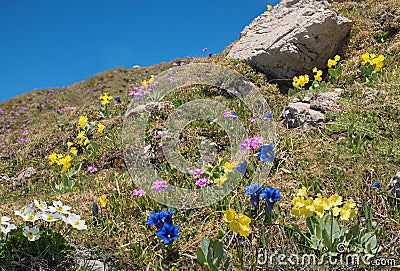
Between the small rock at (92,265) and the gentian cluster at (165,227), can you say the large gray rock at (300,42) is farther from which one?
the small rock at (92,265)

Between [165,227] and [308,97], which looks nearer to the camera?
[165,227]

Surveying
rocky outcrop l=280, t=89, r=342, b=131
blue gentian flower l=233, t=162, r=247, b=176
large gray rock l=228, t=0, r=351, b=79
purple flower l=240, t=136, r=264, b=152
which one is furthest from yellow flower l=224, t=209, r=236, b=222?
large gray rock l=228, t=0, r=351, b=79

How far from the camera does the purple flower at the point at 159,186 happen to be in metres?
4.09

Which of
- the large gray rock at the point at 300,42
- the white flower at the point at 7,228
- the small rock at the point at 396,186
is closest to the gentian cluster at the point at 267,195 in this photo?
the small rock at the point at 396,186

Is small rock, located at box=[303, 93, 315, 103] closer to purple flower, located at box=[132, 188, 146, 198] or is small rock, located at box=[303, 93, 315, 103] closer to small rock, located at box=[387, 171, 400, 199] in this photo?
small rock, located at box=[387, 171, 400, 199]

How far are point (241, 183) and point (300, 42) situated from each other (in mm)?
4475

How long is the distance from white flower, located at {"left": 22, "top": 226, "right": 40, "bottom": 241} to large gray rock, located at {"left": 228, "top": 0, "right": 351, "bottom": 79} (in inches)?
231

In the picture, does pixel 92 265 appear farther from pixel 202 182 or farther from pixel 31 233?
pixel 202 182

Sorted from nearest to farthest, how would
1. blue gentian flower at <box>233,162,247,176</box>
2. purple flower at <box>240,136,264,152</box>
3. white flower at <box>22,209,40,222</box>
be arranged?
white flower at <box>22,209,40,222</box> → blue gentian flower at <box>233,162,247,176</box> → purple flower at <box>240,136,264,152</box>

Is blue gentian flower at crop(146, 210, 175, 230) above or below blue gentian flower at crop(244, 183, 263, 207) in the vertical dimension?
below

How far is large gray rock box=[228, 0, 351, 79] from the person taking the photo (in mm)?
7602

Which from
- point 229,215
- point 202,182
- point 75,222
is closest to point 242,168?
point 202,182

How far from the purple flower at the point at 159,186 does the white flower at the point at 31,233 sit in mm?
1407

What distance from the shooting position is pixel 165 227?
313 centimetres
